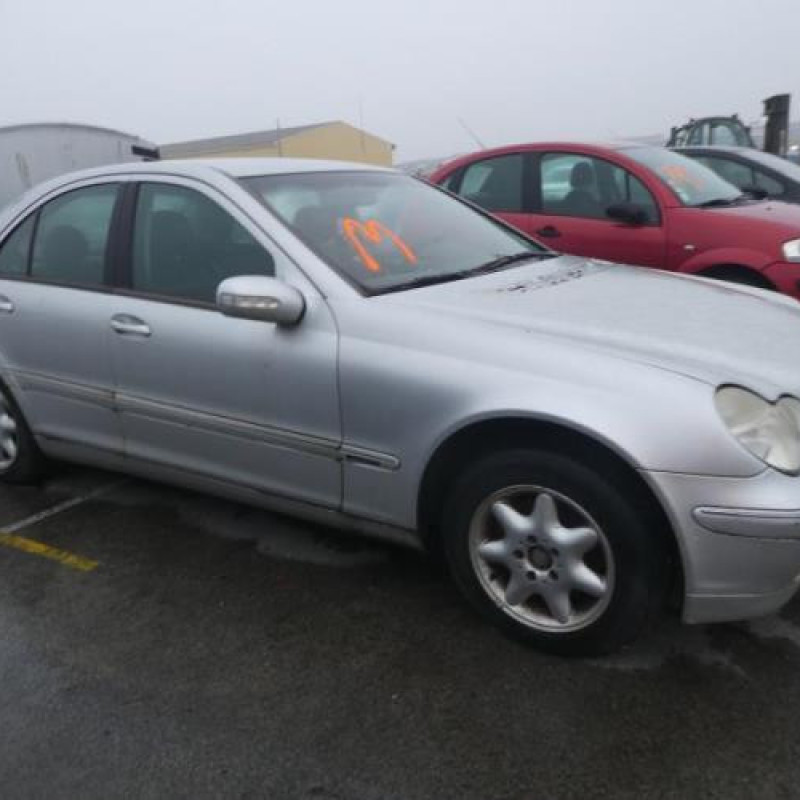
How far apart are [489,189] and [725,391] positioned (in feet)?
13.0

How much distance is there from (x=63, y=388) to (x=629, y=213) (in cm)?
341

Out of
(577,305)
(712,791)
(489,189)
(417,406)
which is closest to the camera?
(712,791)

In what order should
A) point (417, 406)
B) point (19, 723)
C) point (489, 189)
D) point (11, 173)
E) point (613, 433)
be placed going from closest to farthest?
point (613, 433), point (19, 723), point (417, 406), point (489, 189), point (11, 173)

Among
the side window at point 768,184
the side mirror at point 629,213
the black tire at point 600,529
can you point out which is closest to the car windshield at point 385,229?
the black tire at point 600,529

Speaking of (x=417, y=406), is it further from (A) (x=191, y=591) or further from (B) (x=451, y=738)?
(A) (x=191, y=591)

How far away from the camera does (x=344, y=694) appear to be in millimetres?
2350

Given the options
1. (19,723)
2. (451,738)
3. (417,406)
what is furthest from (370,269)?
(19,723)

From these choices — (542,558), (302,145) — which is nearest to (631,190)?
(542,558)

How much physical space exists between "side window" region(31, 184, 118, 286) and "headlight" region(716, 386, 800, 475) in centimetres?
242

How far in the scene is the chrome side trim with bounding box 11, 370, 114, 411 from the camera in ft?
10.9

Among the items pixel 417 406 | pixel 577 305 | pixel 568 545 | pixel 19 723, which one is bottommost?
pixel 19 723

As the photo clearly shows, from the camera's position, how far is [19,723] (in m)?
2.30

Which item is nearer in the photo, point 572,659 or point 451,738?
point 451,738

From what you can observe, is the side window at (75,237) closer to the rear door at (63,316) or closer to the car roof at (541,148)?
the rear door at (63,316)
